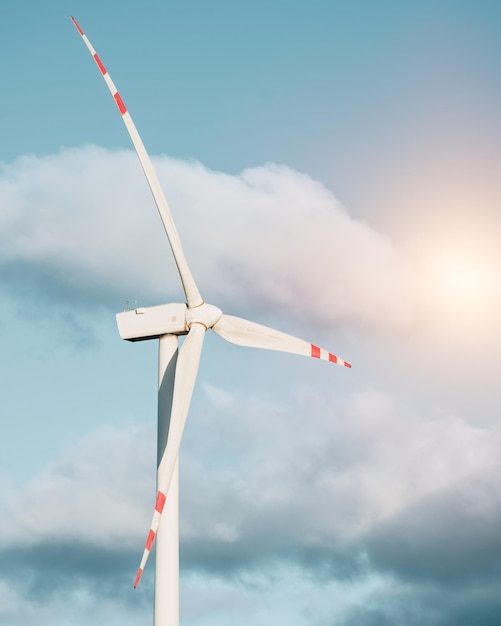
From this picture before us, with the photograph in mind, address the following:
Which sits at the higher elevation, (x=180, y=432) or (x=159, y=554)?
(x=180, y=432)

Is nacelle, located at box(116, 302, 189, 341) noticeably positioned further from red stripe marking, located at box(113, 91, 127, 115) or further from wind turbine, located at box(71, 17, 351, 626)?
red stripe marking, located at box(113, 91, 127, 115)

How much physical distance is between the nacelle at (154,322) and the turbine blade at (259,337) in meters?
2.28

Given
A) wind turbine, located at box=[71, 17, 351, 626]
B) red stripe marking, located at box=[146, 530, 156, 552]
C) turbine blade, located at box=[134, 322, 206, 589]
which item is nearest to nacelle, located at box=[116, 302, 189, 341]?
wind turbine, located at box=[71, 17, 351, 626]

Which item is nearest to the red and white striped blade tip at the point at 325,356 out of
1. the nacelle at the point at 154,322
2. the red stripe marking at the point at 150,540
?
the nacelle at the point at 154,322

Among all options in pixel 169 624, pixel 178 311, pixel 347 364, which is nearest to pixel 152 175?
pixel 178 311

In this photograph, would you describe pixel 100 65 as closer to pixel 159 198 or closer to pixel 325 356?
pixel 159 198

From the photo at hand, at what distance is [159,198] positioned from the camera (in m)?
54.5

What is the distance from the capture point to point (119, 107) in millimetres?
55812

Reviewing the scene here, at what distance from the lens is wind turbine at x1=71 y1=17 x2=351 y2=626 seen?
50500 mm

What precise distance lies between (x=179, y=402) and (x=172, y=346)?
501 cm

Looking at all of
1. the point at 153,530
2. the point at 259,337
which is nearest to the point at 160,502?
the point at 153,530

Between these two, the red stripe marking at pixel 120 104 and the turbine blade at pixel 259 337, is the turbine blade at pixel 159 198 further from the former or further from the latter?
the turbine blade at pixel 259 337

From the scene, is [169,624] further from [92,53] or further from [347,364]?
[92,53]

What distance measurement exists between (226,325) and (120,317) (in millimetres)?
5847
